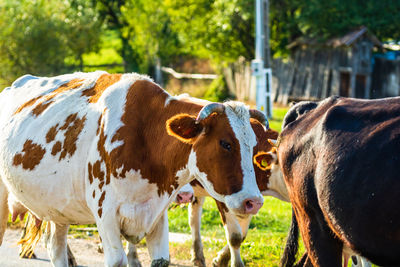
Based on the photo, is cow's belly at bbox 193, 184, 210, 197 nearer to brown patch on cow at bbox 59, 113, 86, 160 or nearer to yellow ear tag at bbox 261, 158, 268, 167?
A: yellow ear tag at bbox 261, 158, 268, 167

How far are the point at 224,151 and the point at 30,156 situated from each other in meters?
2.05

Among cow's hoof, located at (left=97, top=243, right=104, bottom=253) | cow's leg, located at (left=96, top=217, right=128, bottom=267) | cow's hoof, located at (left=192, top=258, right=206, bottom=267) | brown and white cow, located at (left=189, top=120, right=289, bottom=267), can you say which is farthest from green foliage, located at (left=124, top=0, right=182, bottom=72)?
cow's leg, located at (left=96, top=217, right=128, bottom=267)

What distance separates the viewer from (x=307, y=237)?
17.8 feet

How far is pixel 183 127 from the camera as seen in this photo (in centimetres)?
534

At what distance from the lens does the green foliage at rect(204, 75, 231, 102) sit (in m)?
31.8

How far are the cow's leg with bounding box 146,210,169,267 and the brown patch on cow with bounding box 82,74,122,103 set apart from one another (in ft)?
4.10

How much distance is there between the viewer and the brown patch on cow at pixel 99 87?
6.12 metres

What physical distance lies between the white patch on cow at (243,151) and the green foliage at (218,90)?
26260mm

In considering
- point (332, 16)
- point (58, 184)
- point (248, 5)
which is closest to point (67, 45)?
point (248, 5)

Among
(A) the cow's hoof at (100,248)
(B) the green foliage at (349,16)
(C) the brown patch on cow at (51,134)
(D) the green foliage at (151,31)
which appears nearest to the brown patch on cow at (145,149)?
(C) the brown patch on cow at (51,134)

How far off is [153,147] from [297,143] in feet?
3.98

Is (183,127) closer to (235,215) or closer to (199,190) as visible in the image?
(235,215)

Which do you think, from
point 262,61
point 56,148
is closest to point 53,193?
point 56,148

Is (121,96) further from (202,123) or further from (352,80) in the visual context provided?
(352,80)
